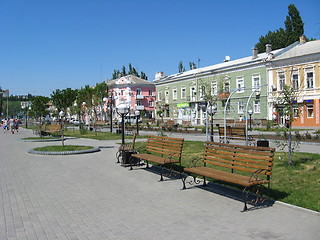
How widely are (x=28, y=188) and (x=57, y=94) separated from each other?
17241mm

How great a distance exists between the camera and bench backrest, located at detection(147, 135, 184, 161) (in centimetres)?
818

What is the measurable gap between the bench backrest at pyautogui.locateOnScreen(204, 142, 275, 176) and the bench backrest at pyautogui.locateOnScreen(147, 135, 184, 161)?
1.14 meters

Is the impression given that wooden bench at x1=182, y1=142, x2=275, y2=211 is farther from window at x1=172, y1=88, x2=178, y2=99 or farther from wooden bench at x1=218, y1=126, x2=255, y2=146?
window at x1=172, y1=88, x2=178, y2=99

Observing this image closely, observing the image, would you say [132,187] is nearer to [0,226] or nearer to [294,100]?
[0,226]

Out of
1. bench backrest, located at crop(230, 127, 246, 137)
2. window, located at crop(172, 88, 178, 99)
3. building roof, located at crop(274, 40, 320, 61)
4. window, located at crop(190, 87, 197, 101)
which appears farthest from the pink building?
bench backrest, located at crop(230, 127, 246, 137)

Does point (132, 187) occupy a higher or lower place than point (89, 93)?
lower

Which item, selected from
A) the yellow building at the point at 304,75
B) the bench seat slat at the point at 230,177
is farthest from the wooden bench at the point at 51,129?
the yellow building at the point at 304,75

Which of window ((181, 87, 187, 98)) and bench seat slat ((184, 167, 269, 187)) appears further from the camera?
window ((181, 87, 187, 98))

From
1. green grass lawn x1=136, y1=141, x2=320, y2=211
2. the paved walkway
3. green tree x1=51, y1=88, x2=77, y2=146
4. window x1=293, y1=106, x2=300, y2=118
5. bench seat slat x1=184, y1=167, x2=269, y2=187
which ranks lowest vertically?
the paved walkway

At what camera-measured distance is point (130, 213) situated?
527cm

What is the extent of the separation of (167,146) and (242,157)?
9.25ft

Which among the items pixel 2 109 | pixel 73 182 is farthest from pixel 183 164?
pixel 2 109

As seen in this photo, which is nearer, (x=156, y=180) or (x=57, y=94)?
(x=156, y=180)

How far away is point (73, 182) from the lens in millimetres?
7828
